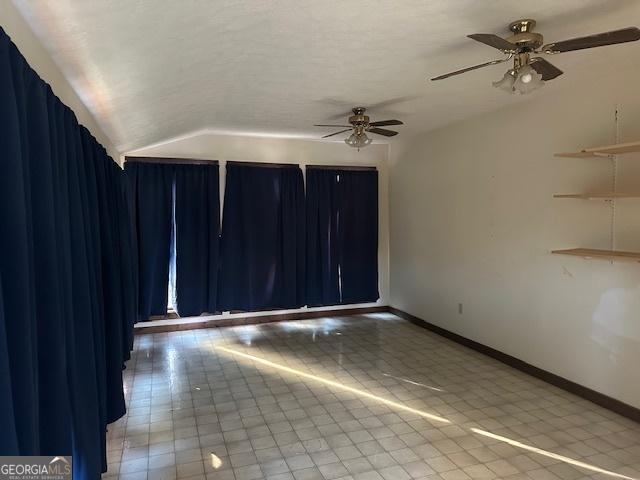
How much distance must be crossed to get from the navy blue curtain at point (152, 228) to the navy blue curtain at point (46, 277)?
121 inches

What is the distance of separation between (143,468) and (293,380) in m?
1.59

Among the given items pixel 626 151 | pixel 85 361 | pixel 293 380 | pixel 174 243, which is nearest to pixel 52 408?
pixel 85 361

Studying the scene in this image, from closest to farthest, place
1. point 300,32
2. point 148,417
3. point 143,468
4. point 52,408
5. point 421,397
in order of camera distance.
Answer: point 52,408 < point 300,32 < point 143,468 < point 148,417 < point 421,397

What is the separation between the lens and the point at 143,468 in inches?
100

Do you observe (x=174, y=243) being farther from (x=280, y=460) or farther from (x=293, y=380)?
(x=280, y=460)

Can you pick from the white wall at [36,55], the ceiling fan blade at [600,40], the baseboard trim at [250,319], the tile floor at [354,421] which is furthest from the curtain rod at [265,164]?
the ceiling fan blade at [600,40]

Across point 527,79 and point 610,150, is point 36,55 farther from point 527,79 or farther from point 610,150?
point 610,150

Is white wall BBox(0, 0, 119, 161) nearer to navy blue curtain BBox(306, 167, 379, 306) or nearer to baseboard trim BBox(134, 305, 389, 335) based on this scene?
baseboard trim BBox(134, 305, 389, 335)

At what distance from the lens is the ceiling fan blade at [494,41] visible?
2.01 meters

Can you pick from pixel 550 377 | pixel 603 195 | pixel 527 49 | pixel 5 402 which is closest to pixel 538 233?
pixel 603 195

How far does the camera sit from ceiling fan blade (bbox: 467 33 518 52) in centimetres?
201

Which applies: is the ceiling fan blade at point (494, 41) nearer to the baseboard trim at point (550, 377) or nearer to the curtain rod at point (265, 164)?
the baseboard trim at point (550, 377)

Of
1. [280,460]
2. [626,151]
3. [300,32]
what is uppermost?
[300,32]

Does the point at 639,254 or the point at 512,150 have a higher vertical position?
the point at 512,150
